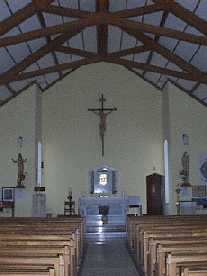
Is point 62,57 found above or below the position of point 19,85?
above

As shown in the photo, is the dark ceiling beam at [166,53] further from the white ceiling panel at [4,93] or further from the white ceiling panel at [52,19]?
the white ceiling panel at [4,93]

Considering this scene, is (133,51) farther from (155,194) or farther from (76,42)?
(155,194)

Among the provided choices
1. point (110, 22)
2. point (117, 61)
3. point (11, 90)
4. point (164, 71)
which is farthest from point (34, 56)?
point (164, 71)

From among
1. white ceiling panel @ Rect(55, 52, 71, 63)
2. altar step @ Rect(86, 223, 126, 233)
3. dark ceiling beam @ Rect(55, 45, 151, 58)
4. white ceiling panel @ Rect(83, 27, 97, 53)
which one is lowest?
altar step @ Rect(86, 223, 126, 233)

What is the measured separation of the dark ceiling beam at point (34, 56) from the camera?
16.0 metres

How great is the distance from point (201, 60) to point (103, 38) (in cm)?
344

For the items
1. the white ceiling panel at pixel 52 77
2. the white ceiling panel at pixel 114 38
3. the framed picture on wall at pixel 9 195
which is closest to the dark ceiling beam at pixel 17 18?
the white ceiling panel at pixel 114 38

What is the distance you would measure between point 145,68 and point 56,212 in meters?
7.18

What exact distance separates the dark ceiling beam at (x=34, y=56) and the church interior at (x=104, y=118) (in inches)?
1.4

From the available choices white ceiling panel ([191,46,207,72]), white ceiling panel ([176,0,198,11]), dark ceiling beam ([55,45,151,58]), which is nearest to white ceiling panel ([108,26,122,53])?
dark ceiling beam ([55,45,151,58])

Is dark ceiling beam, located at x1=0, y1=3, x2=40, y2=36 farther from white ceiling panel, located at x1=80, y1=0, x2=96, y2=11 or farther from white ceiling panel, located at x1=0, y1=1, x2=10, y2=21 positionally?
white ceiling panel, located at x1=80, y1=0, x2=96, y2=11

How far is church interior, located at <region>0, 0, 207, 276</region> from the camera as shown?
1477 cm

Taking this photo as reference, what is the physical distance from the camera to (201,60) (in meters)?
16.3

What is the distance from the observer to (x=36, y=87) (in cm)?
1988
